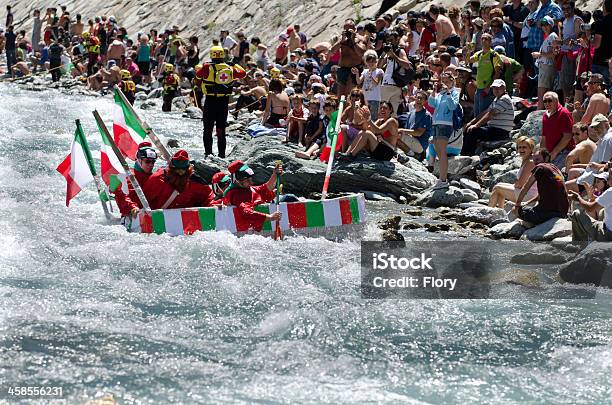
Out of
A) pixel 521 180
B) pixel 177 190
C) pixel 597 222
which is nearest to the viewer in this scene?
pixel 597 222

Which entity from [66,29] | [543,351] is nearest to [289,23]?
[66,29]

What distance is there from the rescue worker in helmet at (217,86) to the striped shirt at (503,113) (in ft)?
13.9

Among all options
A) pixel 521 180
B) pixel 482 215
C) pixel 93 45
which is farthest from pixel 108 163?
pixel 93 45

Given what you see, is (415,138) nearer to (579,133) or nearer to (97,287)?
(579,133)

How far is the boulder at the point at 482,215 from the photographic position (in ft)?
48.3

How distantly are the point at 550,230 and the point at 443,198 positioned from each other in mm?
2958

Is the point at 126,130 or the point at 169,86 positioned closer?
the point at 126,130

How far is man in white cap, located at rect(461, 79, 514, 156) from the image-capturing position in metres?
17.6

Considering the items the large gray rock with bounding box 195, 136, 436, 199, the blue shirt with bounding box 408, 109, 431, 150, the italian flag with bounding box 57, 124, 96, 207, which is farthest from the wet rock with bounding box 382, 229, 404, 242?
the blue shirt with bounding box 408, 109, 431, 150

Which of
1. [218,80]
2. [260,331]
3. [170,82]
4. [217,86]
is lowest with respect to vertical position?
[260,331]

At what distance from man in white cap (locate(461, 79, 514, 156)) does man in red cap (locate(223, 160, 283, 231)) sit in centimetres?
542

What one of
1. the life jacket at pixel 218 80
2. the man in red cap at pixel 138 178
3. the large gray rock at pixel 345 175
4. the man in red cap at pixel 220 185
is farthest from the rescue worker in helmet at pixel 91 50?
the man in red cap at pixel 220 185

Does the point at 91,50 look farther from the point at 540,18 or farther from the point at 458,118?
the point at 458,118

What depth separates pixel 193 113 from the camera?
2736cm
